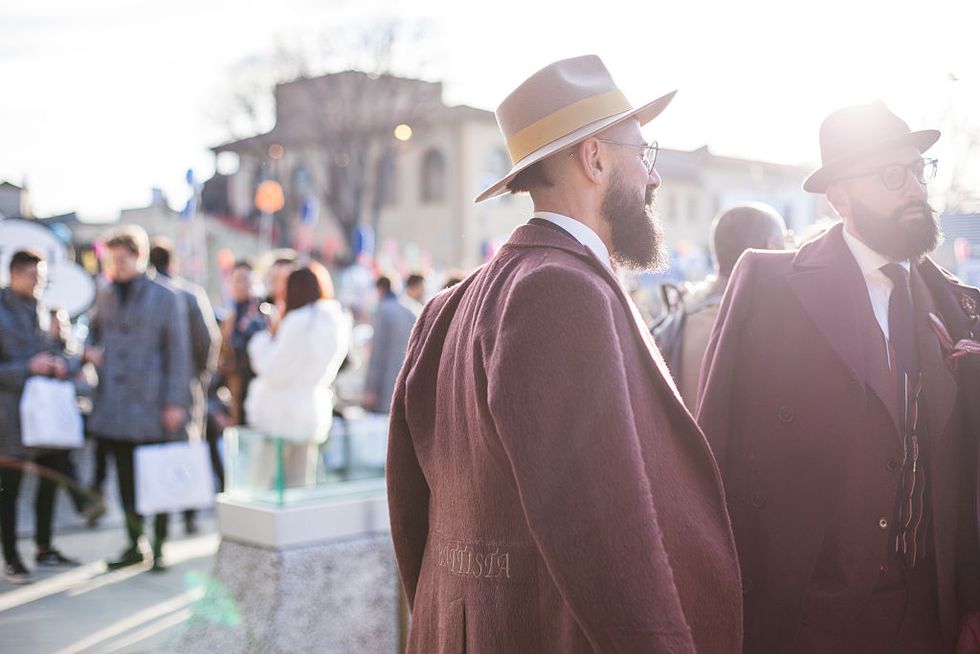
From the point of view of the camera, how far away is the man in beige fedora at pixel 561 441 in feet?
6.89

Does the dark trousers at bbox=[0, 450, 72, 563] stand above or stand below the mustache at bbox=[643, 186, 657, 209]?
below

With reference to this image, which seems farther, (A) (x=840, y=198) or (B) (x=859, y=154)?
(A) (x=840, y=198)

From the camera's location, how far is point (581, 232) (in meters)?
2.45

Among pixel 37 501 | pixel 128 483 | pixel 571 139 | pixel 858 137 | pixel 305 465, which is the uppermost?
pixel 858 137

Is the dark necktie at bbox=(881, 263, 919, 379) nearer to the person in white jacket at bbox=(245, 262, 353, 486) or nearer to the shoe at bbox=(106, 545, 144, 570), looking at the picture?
the person in white jacket at bbox=(245, 262, 353, 486)

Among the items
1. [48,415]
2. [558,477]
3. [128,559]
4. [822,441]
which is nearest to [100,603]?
[128,559]

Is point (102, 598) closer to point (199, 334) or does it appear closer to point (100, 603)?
point (100, 603)

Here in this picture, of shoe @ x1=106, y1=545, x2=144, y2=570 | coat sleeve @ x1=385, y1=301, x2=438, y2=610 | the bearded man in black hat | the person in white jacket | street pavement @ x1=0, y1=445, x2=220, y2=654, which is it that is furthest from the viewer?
shoe @ x1=106, y1=545, x2=144, y2=570

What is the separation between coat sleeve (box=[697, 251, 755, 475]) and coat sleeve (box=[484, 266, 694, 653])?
1.00 m

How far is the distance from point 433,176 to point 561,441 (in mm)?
43598

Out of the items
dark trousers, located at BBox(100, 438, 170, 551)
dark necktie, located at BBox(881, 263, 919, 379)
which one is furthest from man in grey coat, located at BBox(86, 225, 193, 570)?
dark necktie, located at BBox(881, 263, 919, 379)

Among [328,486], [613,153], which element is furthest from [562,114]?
[328,486]

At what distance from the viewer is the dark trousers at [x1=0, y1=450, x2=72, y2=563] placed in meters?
Answer: 7.08

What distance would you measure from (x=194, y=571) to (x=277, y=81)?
33750 millimetres
